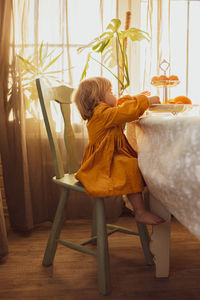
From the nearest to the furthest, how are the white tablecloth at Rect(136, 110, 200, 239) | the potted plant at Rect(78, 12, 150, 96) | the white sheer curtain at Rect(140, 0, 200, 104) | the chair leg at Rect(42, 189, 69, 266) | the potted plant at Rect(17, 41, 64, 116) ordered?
the white tablecloth at Rect(136, 110, 200, 239) < the chair leg at Rect(42, 189, 69, 266) < the potted plant at Rect(78, 12, 150, 96) < the potted plant at Rect(17, 41, 64, 116) < the white sheer curtain at Rect(140, 0, 200, 104)

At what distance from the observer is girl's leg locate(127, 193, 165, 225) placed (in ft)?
4.47

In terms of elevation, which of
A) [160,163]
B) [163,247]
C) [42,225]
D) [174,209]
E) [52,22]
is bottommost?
[42,225]

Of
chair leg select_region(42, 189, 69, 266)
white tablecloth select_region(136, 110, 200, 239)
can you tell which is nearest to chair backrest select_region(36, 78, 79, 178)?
chair leg select_region(42, 189, 69, 266)

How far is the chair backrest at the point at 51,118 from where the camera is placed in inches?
60.5

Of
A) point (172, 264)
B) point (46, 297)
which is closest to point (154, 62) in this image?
point (172, 264)

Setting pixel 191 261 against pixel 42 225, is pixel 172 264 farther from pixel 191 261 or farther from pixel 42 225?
pixel 42 225

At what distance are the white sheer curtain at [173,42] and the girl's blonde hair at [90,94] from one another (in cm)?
81

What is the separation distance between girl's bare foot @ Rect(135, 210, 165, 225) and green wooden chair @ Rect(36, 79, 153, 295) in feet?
0.51

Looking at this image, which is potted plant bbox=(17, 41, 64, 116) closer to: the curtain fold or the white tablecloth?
the curtain fold

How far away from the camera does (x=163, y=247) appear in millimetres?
1465

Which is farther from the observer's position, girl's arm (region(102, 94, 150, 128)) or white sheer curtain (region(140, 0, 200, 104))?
white sheer curtain (region(140, 0, 200, 104))

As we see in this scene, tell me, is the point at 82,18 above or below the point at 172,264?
above

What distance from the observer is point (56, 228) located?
5.34 ft

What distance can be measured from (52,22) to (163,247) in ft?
5.22
